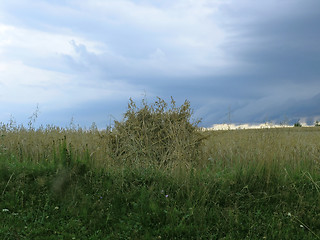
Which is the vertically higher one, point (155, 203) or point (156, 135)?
point (156, 135)

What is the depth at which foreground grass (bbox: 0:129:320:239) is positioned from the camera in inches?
241

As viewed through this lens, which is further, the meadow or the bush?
the bush

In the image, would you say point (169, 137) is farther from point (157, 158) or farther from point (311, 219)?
point (311, 219)

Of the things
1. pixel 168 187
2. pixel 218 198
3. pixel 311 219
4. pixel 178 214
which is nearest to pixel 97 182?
pixel 168 187

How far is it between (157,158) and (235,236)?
4.05 metres

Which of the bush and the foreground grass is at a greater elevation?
the bush

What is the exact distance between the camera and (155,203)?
6625mm

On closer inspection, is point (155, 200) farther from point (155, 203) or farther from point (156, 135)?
point (156, 135)

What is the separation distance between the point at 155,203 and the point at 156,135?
11.4ft

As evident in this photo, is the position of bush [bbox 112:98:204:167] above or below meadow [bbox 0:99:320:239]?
above

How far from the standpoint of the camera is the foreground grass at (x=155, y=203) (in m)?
6.12

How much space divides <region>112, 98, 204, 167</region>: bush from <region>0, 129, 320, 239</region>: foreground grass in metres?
1.37

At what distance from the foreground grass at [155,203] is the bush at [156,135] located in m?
1.37

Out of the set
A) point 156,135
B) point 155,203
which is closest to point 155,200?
point 155,203
